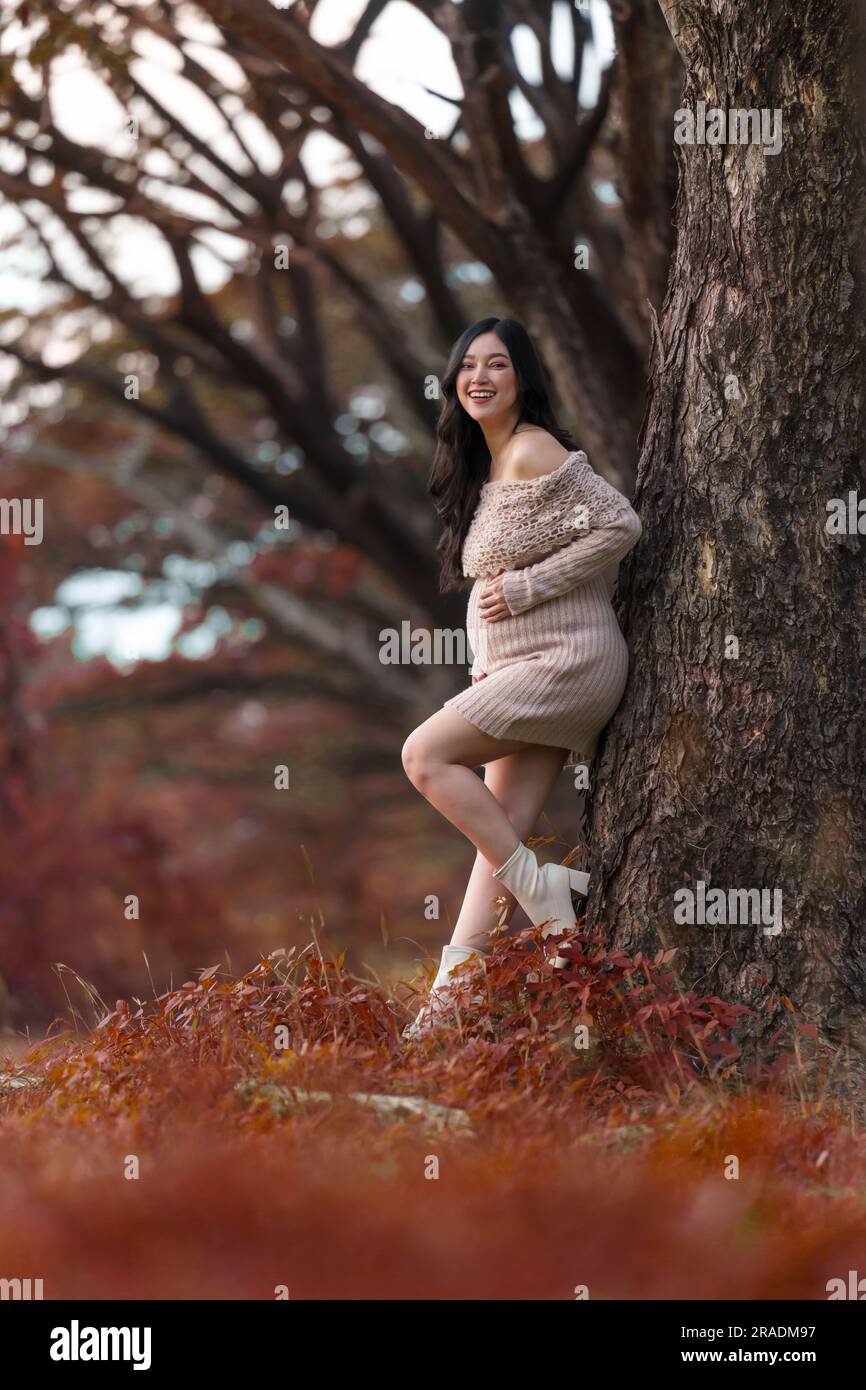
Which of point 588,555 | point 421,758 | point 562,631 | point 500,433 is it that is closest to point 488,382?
point 500,433

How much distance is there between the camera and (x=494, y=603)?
4.71 meters

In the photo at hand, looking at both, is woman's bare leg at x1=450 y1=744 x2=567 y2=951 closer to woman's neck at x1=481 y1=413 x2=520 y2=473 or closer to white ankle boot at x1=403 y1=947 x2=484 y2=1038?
white ankle boot at x1=403 y1=947 x2=484 y2=1038

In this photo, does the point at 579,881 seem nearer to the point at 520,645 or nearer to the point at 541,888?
the point at 541,888

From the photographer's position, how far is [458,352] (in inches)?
195

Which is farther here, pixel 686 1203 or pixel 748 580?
pixel 748 580

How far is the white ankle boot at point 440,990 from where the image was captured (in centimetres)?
439

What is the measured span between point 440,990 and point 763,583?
5.11 feet

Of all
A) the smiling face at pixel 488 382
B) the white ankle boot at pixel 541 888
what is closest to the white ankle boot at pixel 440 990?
the white ankle boot at pixel 541 888

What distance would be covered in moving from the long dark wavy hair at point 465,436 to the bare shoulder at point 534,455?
13 centimetres

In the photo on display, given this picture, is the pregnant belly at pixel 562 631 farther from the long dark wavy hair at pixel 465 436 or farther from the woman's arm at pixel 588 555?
the long dark wavy hair at pixel 465 436

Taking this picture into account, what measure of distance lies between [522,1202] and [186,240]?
7.62 meters

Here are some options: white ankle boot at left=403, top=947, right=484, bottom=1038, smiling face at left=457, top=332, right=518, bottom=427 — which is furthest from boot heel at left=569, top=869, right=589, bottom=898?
smiling face at left=457, top=332, right=518, bottom=427

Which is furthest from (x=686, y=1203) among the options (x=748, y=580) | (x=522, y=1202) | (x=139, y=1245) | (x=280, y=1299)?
(x=748, y=580)

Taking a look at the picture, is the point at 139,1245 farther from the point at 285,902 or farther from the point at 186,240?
the point at 285,902
